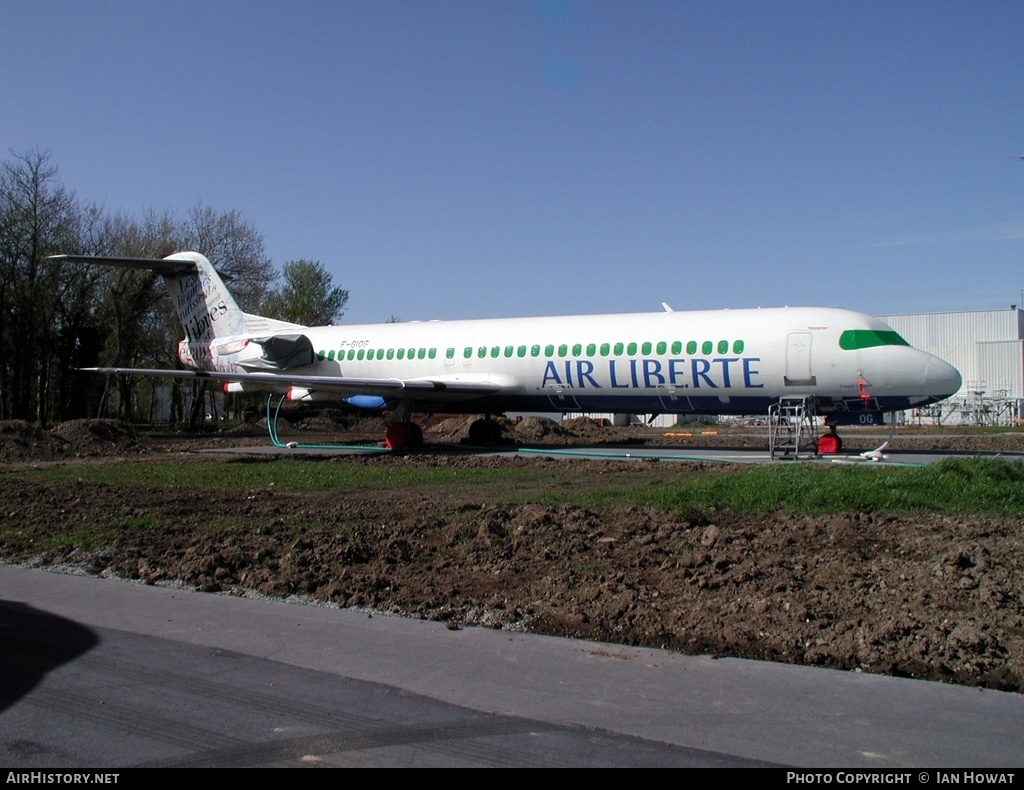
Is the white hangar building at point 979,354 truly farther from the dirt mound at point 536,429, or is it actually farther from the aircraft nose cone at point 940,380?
the aircraft nose cone at point 940,380

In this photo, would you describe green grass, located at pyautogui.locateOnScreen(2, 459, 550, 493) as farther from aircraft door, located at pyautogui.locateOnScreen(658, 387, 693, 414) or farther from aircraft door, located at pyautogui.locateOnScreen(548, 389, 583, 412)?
aircraft door, located at pyautogui.locateOnScreen(548, 389, 583, 412)

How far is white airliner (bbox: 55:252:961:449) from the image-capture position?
18625 millimetres

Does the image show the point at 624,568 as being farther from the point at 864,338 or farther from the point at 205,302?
the point at 205,302

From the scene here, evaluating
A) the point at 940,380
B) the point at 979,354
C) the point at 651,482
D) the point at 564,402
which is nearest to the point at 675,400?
the point at 564,402

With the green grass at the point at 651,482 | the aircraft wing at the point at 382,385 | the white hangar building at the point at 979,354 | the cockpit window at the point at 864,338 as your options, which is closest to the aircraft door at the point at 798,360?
the cockpit window at the point at 864,338

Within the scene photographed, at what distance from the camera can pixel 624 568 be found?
7.71 meters

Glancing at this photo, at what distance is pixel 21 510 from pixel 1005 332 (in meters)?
60.6

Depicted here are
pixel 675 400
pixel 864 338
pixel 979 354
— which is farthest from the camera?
pixel 979 354

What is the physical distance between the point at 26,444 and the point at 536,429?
16284 mm

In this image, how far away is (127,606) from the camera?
712cm

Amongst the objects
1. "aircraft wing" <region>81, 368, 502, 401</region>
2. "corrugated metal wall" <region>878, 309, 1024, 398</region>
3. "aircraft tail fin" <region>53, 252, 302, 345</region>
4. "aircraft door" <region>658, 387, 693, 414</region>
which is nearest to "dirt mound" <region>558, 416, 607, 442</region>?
"aircraft wing" <region>81, 368, 502, 401</region>

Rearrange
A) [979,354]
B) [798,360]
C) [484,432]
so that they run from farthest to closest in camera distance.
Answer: [979,354] → [484,432] → [798,360]

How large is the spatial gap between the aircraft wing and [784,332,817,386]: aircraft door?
7.65 meters

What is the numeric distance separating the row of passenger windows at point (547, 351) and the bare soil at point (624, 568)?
9.36 metres
